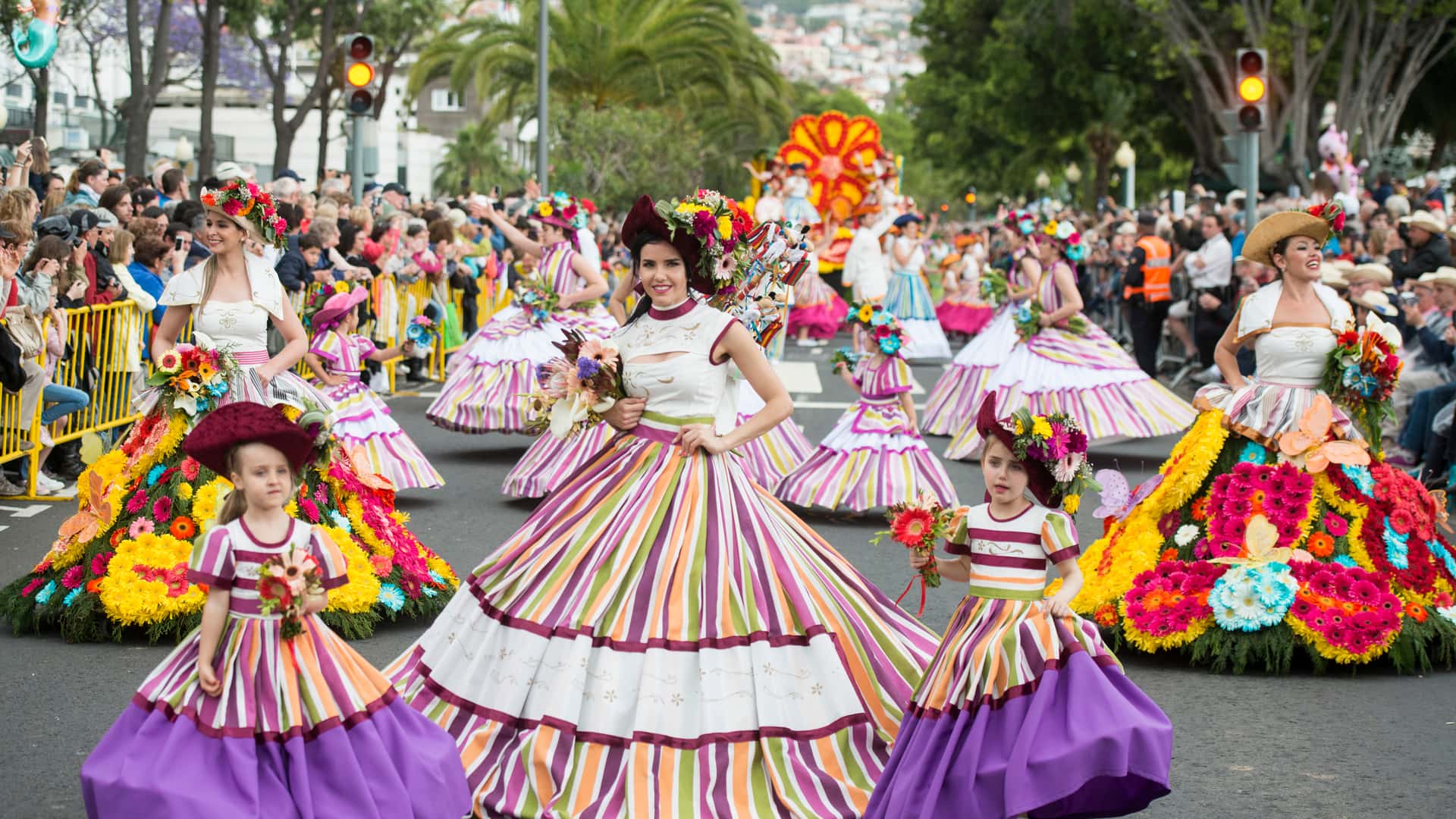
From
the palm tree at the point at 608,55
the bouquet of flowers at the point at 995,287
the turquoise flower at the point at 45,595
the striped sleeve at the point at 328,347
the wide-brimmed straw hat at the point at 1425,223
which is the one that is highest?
the palm tree at the point at 608,55

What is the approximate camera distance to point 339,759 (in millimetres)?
5164

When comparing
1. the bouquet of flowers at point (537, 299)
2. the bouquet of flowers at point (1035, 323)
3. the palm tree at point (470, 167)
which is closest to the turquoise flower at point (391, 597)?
the bouquet of flowers at point (537, 299)

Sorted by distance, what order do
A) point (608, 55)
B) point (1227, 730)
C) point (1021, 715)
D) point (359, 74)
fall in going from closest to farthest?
1. point (1021, 715)
2. point (1227, 730)
3. point (359, 74)
4. point (608, 55)

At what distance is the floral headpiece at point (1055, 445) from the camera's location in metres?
5.68

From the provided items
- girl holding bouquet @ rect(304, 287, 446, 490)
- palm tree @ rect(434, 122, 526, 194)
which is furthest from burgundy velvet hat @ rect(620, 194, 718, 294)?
palm tree @ rect(434, 122, 526, 194)

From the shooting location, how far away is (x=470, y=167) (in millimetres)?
69312

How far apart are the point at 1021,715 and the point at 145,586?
437cm

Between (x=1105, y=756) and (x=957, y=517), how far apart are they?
0.98 m

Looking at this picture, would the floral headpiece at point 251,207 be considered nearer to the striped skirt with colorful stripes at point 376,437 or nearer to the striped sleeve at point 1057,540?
the striped skirt with colorful stripes at point 376,437

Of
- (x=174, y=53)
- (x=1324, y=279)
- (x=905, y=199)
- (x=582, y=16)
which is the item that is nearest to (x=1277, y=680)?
(x=1324, y=279)

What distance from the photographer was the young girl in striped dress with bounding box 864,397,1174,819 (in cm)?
529

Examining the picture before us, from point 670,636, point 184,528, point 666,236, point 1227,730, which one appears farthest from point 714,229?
point 184,528

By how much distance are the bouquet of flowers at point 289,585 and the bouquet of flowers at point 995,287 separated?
1058 cm

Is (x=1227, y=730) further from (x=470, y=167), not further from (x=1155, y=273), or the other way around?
(x=470, y=167)
